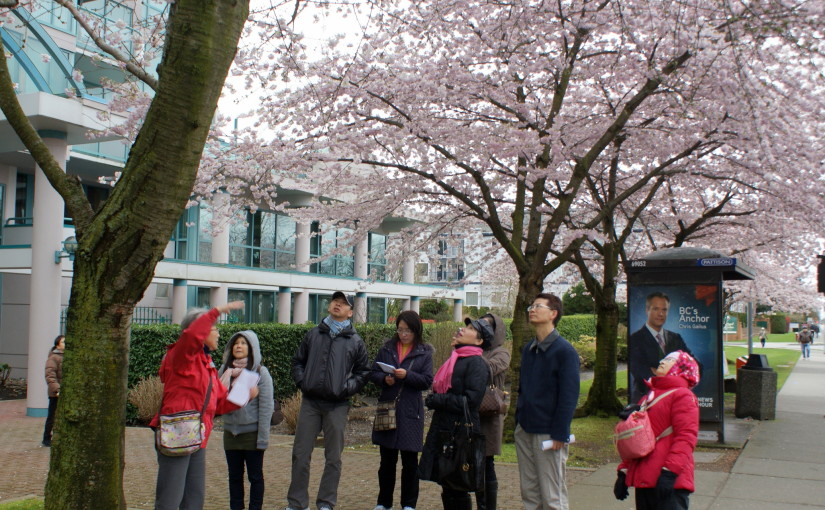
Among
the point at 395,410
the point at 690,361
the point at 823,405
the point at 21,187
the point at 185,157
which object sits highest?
the point at 21,187

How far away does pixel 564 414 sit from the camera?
5.51 metres

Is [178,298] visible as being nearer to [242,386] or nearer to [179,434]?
[242,386]

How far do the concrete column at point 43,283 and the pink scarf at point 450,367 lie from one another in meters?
11.1

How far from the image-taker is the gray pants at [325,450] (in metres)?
6.67

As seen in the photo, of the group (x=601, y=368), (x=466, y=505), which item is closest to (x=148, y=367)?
(x=601, y=368)

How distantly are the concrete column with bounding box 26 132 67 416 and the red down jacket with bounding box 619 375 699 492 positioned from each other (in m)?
12.9


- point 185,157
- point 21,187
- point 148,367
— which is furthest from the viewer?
point 21,187

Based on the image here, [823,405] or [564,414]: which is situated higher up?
[564,414]

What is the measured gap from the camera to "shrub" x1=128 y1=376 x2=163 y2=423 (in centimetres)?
1341

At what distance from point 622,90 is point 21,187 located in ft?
51.9

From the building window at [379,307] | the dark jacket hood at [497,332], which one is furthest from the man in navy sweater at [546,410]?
the building window at [379,307]

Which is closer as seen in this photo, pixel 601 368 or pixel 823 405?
pixel 601 368

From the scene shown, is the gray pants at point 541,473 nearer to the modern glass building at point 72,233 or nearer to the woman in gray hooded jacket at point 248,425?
the woman in gray hooded jacket at point 248,425

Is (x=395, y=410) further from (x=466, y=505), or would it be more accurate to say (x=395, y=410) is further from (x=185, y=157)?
(x=185, y=157)
